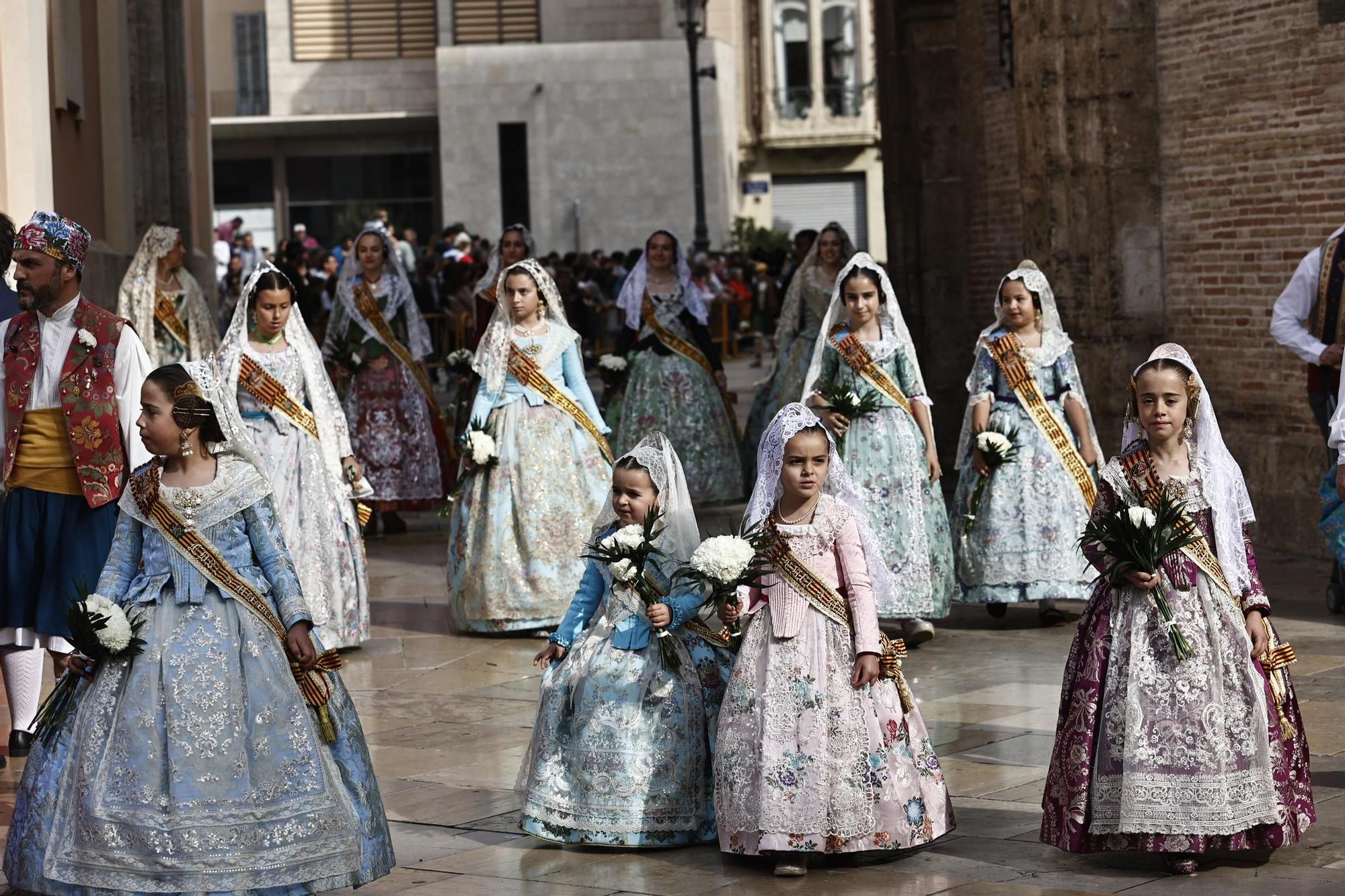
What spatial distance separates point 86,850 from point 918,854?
95.8 inches

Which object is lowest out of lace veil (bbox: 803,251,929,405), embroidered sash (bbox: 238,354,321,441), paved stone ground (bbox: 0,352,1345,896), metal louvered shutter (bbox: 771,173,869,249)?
paved stone ground (bbox: 0,352,1345,896)

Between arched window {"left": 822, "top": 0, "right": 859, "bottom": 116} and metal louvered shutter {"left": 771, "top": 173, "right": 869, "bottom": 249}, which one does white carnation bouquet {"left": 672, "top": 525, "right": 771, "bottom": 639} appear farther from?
arched window {"left": 822, "top": 0, "right": 859, "bottom": 116}

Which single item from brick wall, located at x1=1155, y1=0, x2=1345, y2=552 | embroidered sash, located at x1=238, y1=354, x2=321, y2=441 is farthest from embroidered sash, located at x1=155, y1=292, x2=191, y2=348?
brick wall, located at x1=1155, y1=0, x2=1345, y2=552

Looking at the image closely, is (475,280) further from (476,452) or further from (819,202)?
(819,202)

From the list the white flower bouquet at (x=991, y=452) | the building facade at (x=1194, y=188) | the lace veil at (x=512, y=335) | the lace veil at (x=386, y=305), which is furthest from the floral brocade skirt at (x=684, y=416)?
the white flower bouquet at (x=991, y=452)

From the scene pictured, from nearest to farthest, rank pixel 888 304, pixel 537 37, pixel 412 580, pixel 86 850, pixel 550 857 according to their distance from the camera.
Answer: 1. pixel 86 850
2. pixel 550 857
3. pixel 888 304
4. pixel 412 580
5. pixel 537 37

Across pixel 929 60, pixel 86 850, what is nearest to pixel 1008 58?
pixel 929 60

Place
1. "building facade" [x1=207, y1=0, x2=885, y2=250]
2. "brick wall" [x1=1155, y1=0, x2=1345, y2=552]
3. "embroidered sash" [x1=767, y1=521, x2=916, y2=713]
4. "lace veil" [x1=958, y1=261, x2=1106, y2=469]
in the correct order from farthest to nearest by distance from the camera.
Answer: "building facade" [x1=207, y1=0, x2=885, y2=250] < "brick wall" [x1=1155, y1=0, x2=1345, y2=552] < "lace veil" [x1=958, y1=261, x2=1106, y2=469] < "embroidered sash" [x1=767, y1=521, x2=916, y2=713]

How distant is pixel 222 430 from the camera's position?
624cm

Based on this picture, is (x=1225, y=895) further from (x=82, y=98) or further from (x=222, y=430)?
(x=82, y=98)

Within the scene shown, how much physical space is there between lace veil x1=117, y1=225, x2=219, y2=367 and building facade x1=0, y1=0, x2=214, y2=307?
0.74m

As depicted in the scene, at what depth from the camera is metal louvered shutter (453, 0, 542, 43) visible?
4203 cm

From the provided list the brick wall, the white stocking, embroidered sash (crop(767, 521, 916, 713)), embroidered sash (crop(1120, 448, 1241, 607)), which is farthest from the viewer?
the brick wall

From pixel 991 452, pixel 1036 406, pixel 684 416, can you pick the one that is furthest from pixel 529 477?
pixel 684 416
